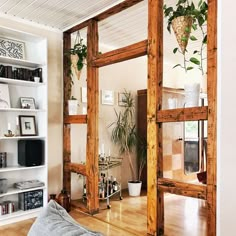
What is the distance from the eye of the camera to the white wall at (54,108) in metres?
3.90

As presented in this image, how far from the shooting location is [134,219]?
130 inches

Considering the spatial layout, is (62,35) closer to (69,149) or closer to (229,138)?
(69,149)

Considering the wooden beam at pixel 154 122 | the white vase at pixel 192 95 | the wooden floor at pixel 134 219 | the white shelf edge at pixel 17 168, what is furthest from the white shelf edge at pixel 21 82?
the white vase at pixel 192 95

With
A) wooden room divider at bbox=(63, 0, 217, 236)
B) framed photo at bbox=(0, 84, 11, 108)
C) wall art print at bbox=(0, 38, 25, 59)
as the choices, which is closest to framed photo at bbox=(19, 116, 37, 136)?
framed photo at bbox=(0, 84, 11, 108)

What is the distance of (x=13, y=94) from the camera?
11.6 ft

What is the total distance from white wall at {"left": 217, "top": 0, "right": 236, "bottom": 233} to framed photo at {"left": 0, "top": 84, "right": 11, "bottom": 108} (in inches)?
115

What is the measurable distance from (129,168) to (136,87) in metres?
1.55

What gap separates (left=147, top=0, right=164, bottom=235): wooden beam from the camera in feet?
9.05

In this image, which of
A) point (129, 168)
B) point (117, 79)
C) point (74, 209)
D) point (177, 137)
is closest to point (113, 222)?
Result: point (74, 209)

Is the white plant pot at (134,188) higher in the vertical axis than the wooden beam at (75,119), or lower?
lower

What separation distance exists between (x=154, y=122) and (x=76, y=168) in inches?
61.6

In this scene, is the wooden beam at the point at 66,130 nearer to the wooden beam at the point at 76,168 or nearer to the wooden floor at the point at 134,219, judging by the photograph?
the wooden beam at the point at 76,168

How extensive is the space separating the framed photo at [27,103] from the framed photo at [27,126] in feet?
0.49

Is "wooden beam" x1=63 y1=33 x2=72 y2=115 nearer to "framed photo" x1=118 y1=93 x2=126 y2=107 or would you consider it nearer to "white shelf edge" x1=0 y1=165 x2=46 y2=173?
"white shelf edge" x1=0 y1=165 x2=46 y2=173
